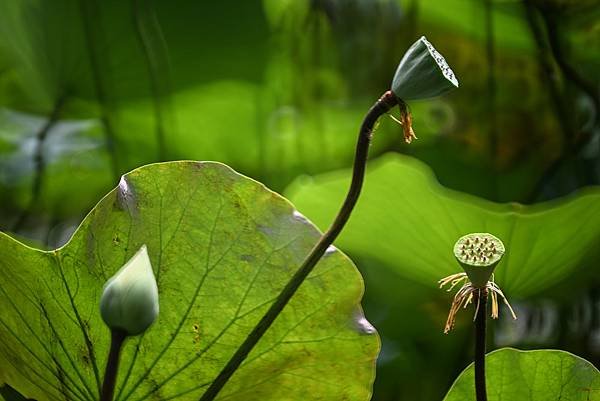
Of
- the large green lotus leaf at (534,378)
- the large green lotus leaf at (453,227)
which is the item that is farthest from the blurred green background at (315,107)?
the large green lotus leaf at (534,378)

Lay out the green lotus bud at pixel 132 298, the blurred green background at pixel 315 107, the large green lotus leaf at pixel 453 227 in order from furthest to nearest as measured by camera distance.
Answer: the blurred green background at pixel 315 107 < the large green lotus leaf at pixel 453 227 < the green lotus bud at pixel 132 298

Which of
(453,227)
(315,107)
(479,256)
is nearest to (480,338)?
(479,256)

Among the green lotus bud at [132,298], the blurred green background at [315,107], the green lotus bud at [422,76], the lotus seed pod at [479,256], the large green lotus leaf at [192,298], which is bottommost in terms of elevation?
the blurred green background at [315,107]

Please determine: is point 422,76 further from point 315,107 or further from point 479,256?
point 315,107

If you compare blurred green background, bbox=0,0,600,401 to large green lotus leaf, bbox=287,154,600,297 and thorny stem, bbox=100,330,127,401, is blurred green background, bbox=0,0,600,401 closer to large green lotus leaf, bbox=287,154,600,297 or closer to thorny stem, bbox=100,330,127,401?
large green lotus leaf, bbox=287,154,600,297

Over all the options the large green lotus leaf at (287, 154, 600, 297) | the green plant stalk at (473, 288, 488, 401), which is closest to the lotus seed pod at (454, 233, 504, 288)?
the green plant stalk at (473, 288, 488, 401)

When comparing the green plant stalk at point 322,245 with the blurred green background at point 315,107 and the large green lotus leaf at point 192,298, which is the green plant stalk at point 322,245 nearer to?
the large green lotus leaf at point 192,298

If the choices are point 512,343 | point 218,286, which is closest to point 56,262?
point 218,286
